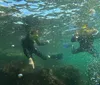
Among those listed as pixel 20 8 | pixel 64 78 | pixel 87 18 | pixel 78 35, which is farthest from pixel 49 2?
pixel 87 18

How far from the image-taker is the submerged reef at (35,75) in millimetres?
14054

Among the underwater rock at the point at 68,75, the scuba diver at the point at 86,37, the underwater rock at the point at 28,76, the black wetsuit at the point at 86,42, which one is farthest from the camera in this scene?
the black wetsuit at the point at 86,42

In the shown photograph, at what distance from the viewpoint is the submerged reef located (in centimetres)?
1405

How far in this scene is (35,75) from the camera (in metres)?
14.6

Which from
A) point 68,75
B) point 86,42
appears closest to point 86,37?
point 86,42

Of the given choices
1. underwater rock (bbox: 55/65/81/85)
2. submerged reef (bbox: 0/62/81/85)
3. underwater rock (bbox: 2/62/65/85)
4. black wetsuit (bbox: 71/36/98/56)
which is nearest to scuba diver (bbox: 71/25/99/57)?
black wetsuit (bbox: 71/36/98/56)

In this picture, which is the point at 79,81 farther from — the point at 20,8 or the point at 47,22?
the point at 47,22

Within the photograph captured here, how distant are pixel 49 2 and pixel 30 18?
5036 millimetres

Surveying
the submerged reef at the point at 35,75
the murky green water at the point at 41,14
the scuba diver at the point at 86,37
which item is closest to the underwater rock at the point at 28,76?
the submerged reef at the point at 35,75

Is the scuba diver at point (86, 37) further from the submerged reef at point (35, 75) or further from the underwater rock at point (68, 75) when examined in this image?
the submerged reef at point (35, 75)

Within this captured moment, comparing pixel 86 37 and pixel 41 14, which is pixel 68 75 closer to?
pixel 86 37

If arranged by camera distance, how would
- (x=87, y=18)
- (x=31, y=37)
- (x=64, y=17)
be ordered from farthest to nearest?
1. (x=87, y=18)
2. (x=64, y=17)
3. (x=31, y=37)

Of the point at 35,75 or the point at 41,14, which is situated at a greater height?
the point at 41,14

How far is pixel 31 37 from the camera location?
16.2m
